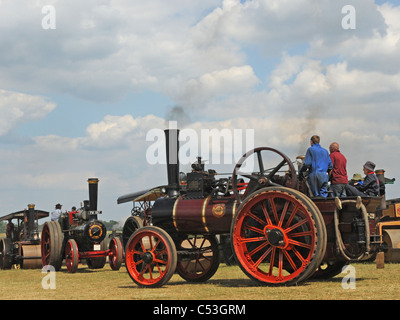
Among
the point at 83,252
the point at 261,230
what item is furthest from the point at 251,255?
the point at 83,252

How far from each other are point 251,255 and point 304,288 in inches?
Answer: 43.4

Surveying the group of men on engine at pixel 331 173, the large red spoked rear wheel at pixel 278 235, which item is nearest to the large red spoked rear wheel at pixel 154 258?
the large red spoked rear wheel at pixel 278 235

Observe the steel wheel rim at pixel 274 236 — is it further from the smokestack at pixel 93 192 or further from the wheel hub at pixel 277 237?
the smokestack at pixel 93 192

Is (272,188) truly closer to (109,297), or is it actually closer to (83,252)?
(109,297)

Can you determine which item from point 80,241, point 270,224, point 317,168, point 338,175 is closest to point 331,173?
point 338,175

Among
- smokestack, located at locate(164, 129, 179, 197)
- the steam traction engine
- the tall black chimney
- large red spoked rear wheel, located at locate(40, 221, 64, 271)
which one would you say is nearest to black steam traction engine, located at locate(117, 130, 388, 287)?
smokestack, located at locate(164, 129, 179, 197)

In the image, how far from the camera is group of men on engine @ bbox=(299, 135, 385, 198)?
32.4ft

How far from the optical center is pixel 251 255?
955cm

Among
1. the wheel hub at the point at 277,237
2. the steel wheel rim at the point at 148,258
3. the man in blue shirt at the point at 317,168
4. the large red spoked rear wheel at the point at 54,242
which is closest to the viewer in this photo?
the wheel hub at the point at 277,237

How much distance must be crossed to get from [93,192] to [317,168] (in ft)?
32.6

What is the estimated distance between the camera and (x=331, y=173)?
34.4ft

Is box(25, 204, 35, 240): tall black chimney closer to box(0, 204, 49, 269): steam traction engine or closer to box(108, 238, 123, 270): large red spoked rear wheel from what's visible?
box(0, 204, 49, 269): steam traction engine

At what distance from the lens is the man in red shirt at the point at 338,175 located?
1034 cm

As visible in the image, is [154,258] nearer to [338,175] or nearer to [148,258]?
[148,258]
